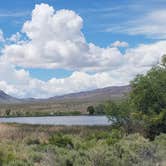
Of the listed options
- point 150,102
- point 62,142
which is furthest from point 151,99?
Result: point 62,142

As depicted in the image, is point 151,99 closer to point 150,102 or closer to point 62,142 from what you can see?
point 150,102

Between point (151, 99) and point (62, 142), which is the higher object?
point (151, 99)

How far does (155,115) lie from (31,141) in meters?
11.8

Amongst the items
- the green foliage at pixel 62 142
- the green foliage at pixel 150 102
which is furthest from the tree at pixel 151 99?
the green foliage at pixel 62 142

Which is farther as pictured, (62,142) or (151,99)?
(151,99)

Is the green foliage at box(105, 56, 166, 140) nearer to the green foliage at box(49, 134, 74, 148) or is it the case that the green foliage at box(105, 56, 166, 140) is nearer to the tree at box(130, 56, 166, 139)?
the tree at box(130, 56, 166, 139)

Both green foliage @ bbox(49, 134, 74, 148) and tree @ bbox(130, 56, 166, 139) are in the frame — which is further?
tree @ bbox(130, 56, 166, 139)

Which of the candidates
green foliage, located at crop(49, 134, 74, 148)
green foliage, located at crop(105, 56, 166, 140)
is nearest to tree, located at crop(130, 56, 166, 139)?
green foliage, located at crop(105, 56, 166, 140)

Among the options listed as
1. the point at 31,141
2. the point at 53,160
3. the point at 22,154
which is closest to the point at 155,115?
the point at 31,141

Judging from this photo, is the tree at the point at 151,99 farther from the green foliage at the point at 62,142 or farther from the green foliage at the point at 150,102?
the green foliage at the point at 62,142

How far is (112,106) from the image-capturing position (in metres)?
49.1

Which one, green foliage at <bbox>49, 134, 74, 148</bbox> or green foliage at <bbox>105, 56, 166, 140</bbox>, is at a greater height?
green foliage at <bbox>105, 56, 166, 140</bbox>

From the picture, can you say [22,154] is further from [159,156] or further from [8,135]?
[8,135]

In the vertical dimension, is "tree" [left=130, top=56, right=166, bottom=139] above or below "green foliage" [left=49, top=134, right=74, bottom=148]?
above
